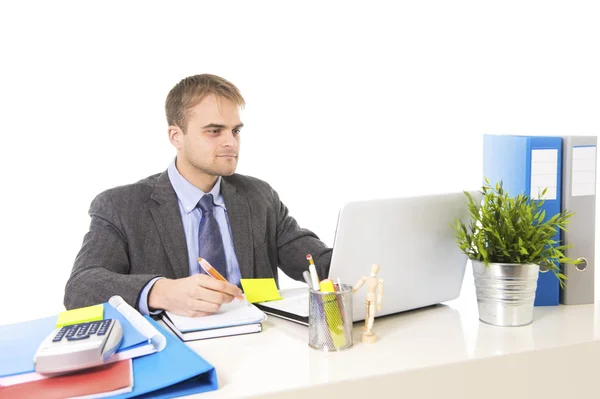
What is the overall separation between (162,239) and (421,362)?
3.25ft

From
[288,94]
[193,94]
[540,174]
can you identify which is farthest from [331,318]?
[288,94]

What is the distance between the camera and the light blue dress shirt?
6.56ft

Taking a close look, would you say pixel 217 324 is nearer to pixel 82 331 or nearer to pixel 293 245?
pixel 82 331

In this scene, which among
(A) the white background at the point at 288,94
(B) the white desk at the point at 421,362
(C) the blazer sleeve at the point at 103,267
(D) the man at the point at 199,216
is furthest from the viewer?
(A) the white background at the point at 288,94

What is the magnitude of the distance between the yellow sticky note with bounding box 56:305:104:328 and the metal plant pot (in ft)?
2.68

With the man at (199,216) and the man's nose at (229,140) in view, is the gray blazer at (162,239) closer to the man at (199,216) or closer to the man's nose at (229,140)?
the man at (199,216)

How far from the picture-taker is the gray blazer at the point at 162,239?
1.70m

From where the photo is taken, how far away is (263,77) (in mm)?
3295

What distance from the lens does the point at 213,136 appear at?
2.03m

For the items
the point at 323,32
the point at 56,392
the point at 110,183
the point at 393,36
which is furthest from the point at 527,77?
the point at 56,392

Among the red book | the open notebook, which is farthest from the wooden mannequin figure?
the red book

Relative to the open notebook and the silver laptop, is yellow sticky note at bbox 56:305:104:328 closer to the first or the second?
the open notebook

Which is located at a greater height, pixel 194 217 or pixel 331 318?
pixel 194 217

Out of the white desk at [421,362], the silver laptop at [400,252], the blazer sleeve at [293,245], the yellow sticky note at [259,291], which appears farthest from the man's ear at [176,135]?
the white desk at [421,362]
